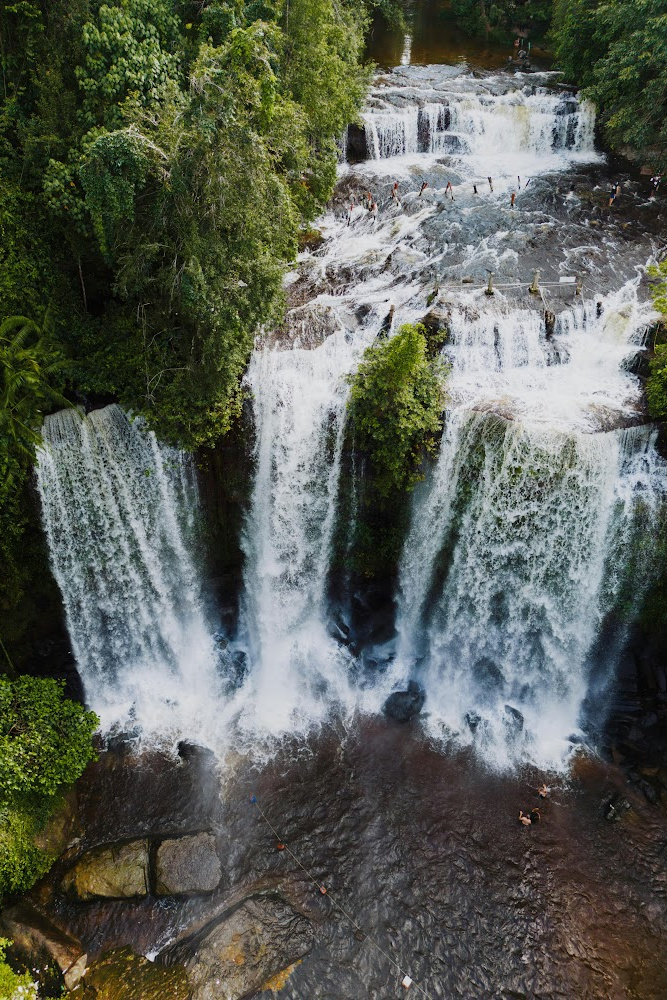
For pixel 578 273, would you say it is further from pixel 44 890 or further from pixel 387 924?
pixel 44 890

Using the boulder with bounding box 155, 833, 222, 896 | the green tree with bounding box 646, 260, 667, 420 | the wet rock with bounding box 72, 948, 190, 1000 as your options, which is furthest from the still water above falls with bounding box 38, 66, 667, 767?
the wet rock with bounding box 72, 948, 190, 1000

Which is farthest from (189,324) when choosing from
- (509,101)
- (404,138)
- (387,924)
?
(509,101)

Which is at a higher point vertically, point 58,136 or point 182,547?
point 58,136

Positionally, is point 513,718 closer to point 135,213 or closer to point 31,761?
point 31,761

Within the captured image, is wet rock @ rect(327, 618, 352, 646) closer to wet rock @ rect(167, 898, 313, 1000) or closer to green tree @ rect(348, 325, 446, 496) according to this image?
green tree @ rect(348, 325, 446, 496)

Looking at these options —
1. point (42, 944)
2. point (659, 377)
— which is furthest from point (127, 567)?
point (659, 377)

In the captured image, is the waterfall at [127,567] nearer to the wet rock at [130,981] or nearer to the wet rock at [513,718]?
the wet rock at [130,981]
